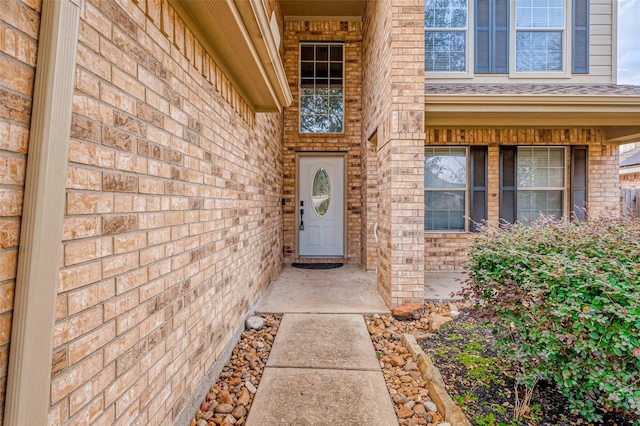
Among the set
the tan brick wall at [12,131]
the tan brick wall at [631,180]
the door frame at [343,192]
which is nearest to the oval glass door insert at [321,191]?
the door frame at [343,192]

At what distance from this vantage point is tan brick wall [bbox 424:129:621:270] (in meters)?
5.23

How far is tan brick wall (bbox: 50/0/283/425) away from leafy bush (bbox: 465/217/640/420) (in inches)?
73.9

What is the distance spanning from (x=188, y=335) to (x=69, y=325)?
0.88m

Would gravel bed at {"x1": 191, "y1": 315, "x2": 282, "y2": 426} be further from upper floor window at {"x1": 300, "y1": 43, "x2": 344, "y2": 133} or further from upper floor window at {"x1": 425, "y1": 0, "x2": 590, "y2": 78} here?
upper floor window at {"x1": 425, "y1": 0, "x2": 590, "y2": 78}

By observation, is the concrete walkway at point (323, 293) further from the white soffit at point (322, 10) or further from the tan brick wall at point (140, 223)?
the white soffit at point (322, 10)

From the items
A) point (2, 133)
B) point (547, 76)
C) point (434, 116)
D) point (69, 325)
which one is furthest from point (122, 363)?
point (547, 76)

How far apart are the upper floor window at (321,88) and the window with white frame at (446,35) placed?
66.8 inches

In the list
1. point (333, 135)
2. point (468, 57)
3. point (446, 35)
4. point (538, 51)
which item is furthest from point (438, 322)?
point (538, 51)

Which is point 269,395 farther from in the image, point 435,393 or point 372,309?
point 372,309

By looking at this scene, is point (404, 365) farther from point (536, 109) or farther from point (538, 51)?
point (538, 51)

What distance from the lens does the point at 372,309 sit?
11.5 ft

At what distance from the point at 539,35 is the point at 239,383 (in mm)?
6519

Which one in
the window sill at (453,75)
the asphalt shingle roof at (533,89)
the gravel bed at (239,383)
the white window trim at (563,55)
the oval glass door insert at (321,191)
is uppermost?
the white window trim at (563,55)

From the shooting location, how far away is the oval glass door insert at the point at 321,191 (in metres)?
6.12
